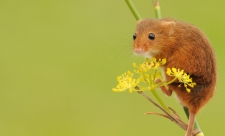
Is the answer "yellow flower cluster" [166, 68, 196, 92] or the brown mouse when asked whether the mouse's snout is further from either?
"yellow flower cluster" [166, 68, 196, 92]

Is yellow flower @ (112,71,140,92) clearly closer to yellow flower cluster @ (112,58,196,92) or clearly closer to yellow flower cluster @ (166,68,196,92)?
yellow flower cluster @ (112,58,196,92)

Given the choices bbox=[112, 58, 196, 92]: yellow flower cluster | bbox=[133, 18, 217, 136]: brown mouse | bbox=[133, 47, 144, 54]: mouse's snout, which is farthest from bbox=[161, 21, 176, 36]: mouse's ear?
bbox=[112, 58, 196, 92]: yellow flower cluster

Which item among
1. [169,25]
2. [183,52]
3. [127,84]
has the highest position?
[169,25]

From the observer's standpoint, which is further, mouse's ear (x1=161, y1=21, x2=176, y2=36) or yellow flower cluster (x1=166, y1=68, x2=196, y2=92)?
mouse's ear (x1=161, y1=21, x2=176, y2=36)

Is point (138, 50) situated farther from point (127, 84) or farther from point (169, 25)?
point (127, 84)

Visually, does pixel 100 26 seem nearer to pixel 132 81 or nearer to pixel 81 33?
pixel 81 33

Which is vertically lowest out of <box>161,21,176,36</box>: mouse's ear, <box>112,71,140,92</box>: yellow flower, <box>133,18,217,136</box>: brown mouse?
<box>112,71,140,92</box>: yellow flower

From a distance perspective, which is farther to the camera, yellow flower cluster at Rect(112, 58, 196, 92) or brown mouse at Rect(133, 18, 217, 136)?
brown mouse at Rect(133, 18, 217, 136)

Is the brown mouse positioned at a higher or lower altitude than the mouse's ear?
lower

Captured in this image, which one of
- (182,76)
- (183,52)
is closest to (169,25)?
(183,52)
